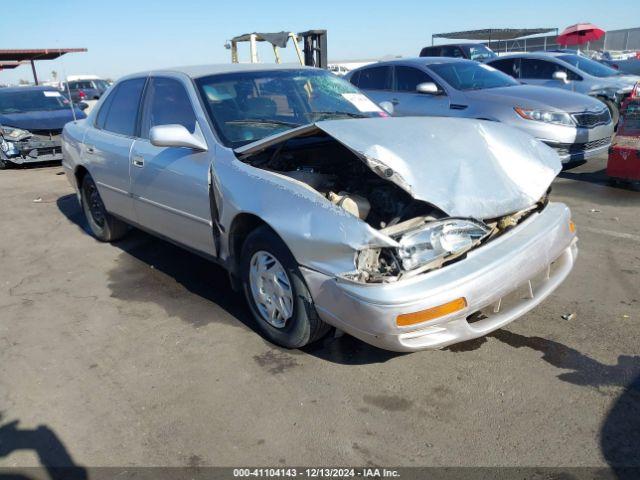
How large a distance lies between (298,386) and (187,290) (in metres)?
1.74

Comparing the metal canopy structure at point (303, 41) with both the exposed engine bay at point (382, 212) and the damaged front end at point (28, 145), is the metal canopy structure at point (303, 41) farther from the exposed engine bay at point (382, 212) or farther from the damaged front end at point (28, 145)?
the exposed engine bay at point (382, 212)

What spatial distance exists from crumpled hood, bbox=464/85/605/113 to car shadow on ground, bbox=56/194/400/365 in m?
4.91

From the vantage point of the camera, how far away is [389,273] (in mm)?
2602

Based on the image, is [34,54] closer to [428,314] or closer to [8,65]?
[8,65]

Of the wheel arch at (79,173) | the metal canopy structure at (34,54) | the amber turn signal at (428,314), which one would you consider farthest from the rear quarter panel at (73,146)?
the metal canopy structure at (34,54)

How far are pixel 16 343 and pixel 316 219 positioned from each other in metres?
2.38

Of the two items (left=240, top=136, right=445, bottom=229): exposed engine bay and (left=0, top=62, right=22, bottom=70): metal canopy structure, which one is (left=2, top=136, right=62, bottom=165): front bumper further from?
(left=0, top=62, right=22, bottom=70): metal canopy structure

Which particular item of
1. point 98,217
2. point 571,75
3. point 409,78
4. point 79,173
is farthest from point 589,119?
point 79,173

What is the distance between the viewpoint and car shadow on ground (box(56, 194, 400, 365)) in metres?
3.33

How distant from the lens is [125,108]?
484cm

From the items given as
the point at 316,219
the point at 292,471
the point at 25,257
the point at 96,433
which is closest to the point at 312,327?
the point at 316,219

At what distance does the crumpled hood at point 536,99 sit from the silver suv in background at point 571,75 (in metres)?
3.05

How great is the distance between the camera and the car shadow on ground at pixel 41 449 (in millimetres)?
2438

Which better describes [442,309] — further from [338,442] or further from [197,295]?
[197,295]
